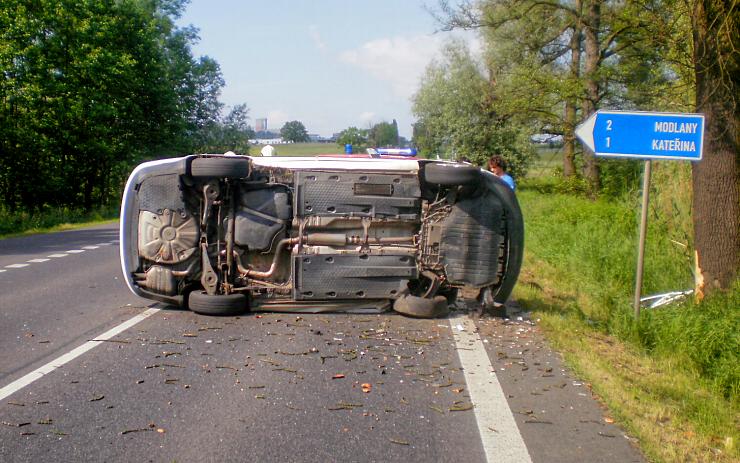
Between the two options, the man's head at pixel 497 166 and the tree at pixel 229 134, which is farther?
the tree at pixel 229 134

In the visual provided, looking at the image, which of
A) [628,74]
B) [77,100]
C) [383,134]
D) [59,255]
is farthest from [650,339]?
[77,100]

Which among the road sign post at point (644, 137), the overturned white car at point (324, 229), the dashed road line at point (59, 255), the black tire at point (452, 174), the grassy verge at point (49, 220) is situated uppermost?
the road sign post at point (644, 137)

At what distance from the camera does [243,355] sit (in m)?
6.84

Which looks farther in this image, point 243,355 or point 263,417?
point 243,355

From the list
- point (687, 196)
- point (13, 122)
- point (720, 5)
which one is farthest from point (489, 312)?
point (13, 122)

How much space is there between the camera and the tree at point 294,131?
126 feet

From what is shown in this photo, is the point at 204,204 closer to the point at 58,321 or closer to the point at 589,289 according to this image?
the point at 58,321

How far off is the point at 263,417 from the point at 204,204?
3.58 metres

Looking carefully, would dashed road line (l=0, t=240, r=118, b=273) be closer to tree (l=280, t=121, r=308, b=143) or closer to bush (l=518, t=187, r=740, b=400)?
bush (l=518, t=187, r=740, b=400)

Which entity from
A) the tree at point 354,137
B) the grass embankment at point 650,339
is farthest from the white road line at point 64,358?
the tree at point 354,137

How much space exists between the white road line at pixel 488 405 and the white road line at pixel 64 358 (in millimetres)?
3369

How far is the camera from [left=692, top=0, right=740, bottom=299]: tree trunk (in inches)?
339

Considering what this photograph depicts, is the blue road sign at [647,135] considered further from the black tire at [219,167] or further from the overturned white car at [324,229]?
the black tire at [219,167]

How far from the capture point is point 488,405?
5551 millimetres
